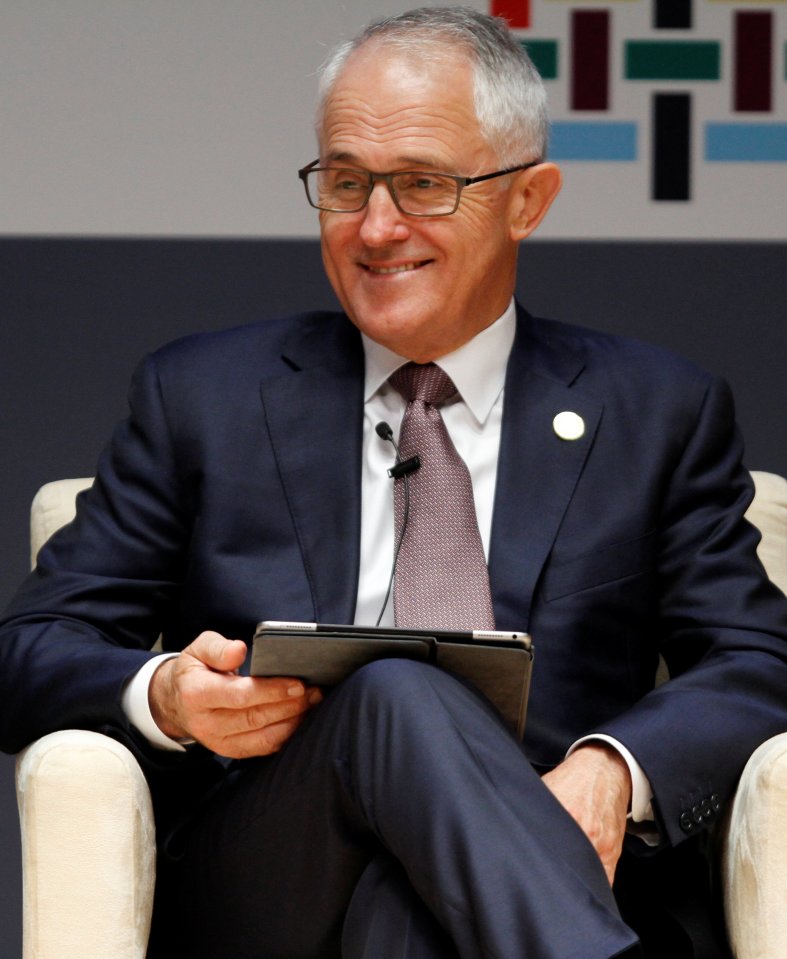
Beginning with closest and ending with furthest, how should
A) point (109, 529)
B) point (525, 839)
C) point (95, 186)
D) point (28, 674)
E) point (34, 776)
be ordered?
point (525, 839), point (34, 776), point (28, 674), point (109, 529), point (95, 186)

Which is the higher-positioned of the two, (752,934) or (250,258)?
(250,258)

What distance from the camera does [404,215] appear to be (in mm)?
2326

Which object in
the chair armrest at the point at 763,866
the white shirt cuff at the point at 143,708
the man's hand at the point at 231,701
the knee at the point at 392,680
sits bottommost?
the chair armrest at the point at 763,866

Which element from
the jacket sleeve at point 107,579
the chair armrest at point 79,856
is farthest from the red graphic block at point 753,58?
the chair armrest at point 79,856

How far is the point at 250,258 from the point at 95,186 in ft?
0.97

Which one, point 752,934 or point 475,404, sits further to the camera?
point 475,404

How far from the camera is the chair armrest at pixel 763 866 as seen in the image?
191 cm

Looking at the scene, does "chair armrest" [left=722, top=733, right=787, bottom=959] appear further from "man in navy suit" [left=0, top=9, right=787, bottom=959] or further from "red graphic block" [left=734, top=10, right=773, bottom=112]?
"red graphic block" [left=734, top=10, right=773, bottom=112]

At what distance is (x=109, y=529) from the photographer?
2365 millimetres

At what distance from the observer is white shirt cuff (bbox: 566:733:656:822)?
2072 mm

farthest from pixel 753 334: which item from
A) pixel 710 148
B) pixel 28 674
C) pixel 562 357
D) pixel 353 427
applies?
pixel 28 674

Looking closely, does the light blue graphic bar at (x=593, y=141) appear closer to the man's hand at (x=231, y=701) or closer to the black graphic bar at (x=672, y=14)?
the black graphic bar at (x=672, y=14)

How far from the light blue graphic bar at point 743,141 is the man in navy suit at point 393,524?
0.70 meters

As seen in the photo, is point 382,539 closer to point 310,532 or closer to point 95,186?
point 310,532
